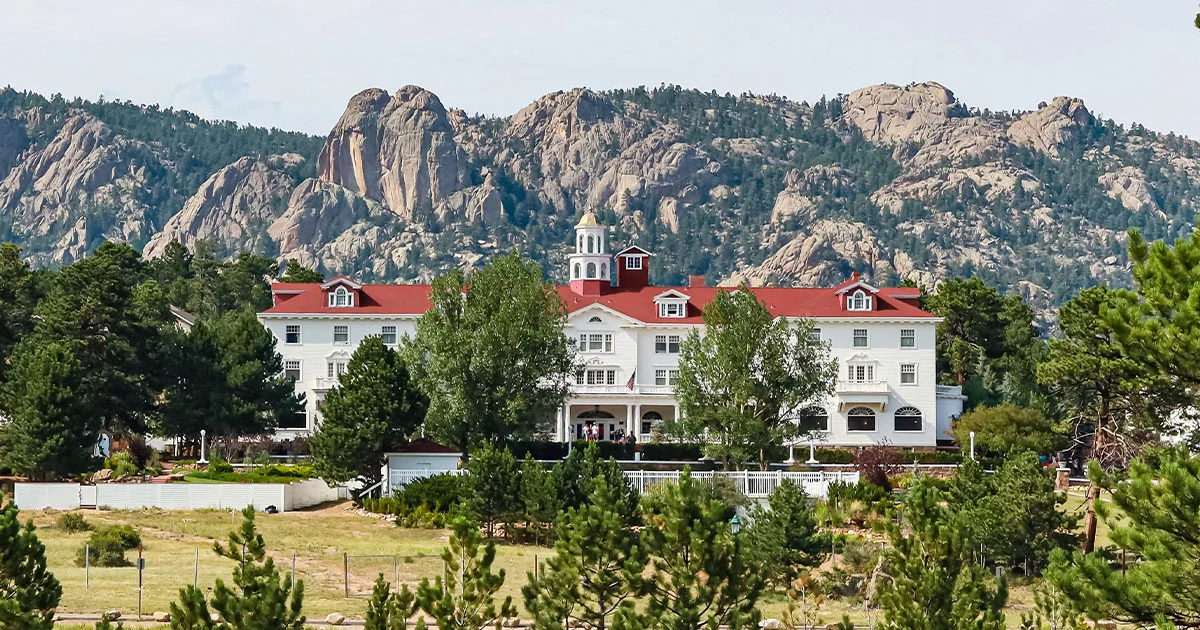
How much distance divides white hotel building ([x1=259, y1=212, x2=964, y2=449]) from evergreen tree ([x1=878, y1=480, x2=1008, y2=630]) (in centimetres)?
4936

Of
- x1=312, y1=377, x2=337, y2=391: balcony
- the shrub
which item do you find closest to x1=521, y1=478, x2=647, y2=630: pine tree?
the shrub

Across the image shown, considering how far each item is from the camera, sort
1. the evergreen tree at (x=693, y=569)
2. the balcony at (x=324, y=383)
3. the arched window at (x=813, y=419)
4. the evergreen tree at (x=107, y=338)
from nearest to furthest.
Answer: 1. the evergreen tree at (x=693, y=569)
2. the arched window at (x=813, y=419)
3. the evergreen tree at (x=107, y=338)
4. the balcony at (x=324, y=383)

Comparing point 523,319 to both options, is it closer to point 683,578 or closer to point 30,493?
point 30,493

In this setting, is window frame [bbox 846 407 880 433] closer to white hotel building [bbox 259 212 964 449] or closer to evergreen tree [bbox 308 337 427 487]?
white hotel building [bbox 259 212 964 449]

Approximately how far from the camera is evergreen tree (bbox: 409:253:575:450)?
66062 millimetres

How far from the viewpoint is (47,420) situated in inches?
2402

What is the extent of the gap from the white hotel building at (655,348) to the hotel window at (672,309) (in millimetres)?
55

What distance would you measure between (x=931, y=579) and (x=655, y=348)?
55.6m

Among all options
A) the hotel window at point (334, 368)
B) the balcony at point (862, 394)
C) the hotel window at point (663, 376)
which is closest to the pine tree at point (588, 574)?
the balcony at point (862, 394)

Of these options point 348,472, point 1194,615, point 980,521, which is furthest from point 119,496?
point 1194,615

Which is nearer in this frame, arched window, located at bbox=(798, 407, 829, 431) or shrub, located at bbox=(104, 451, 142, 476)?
shrub, located at bbox=(104, 451, 142, 476)

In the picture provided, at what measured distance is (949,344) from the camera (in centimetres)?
9925

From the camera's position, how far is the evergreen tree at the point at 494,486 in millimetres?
55688

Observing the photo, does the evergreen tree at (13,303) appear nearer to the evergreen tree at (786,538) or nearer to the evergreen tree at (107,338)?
the evergreen tree at (107,338)
